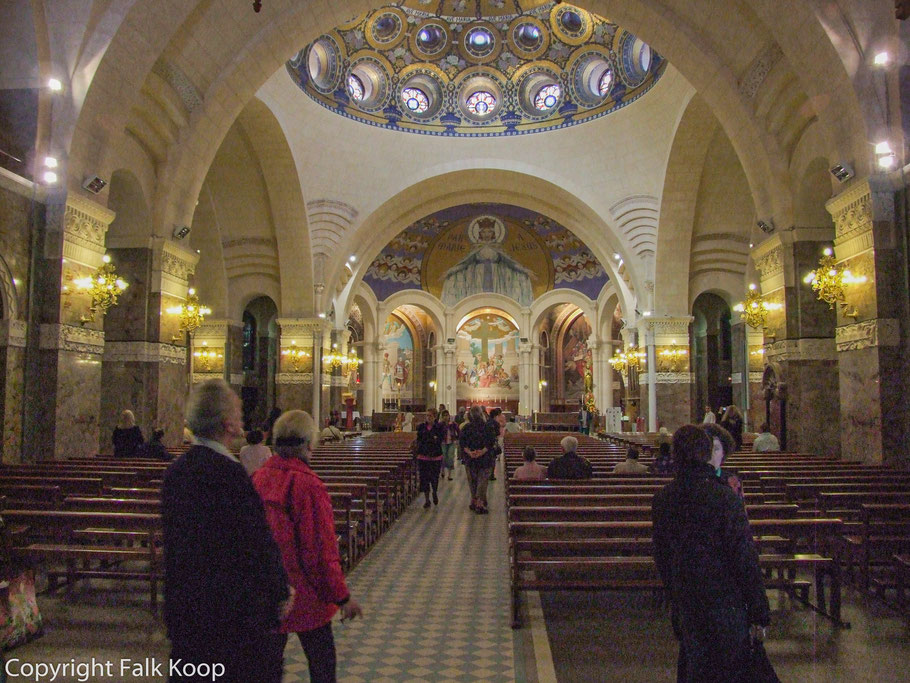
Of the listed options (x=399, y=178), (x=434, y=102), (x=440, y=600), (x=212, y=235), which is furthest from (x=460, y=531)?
(x=434, y=102)

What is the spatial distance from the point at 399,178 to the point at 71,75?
13.7 meters

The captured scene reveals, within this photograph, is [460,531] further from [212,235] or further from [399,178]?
[399,178]

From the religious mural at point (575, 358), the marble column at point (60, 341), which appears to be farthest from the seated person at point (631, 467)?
the religious mural at point (575, 358)

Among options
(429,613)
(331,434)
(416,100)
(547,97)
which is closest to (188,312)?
(331,434)

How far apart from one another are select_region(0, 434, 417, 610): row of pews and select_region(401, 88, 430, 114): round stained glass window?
17271mm

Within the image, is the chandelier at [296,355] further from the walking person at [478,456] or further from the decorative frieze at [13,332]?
the walking person at [478,456]

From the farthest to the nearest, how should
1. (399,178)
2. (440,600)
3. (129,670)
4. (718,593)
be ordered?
1. (399,178)
2. (440,600)
3. (129,670)
4. (718,593)

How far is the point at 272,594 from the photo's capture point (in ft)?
6.86

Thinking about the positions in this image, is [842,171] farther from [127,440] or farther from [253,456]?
[127,440]

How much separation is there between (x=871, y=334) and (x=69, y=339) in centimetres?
1070

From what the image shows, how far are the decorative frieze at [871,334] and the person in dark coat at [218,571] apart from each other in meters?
8.87

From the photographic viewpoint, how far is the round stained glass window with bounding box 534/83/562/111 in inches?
912

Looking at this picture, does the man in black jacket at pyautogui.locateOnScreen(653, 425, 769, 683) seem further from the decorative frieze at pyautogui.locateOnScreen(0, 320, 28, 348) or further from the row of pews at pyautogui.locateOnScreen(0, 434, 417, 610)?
the decorative frieze at pyautogui.locateOnScreen(0, 320, 28, 348)

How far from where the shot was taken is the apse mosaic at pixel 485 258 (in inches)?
1183
